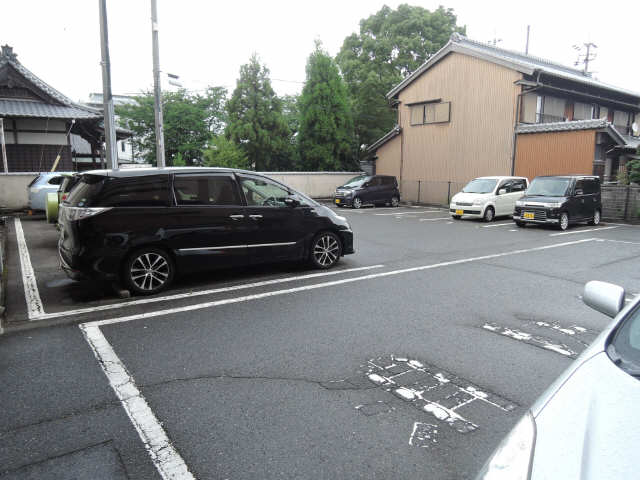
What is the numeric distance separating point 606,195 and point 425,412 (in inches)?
668

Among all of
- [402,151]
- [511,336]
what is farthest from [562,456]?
[402,151]

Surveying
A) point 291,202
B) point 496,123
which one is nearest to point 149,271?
point 291,202

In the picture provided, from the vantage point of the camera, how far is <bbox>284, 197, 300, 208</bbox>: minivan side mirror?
7352 mm

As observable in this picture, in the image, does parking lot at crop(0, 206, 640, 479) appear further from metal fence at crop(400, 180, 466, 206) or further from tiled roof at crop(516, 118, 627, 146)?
metal fence at crop(400, 180, 466, 206)

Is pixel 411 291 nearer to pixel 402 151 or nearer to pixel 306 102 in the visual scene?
pixel 402 151

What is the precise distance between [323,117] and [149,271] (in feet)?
74.8

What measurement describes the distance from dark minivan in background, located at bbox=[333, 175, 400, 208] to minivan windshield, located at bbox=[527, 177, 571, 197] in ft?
27.6

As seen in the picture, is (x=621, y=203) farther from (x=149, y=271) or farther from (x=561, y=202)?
(x=149, y=271)

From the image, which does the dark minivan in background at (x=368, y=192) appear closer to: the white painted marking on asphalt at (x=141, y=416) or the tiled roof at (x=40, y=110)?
the tiled roof at (x=40, y=110)

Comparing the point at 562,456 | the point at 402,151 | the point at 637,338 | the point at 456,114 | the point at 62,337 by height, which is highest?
the point at 456,114

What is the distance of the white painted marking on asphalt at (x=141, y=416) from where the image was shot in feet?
8.49

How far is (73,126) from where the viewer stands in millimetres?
20000

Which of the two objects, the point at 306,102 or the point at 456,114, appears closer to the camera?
the point at 456,114

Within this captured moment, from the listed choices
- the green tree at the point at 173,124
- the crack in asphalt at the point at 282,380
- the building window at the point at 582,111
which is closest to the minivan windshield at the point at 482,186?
the building window at the point at 582,111
